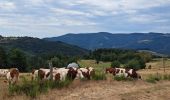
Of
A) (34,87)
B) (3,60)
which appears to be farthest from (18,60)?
(34,87)

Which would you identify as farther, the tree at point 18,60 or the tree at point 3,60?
the tree at point 18,60

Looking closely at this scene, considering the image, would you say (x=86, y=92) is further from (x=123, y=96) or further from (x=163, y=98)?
(x=163, y=98)

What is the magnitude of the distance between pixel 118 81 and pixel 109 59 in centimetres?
13343

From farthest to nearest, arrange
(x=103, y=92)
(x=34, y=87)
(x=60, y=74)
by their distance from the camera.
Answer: (x=60, y=74), (x=103, y=92), (x=34, y=87)

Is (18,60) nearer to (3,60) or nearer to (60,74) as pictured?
(3,60)

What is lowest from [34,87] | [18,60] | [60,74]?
[18,60]

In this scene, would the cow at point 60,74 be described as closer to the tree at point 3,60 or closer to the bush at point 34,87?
the bush at point 34,87

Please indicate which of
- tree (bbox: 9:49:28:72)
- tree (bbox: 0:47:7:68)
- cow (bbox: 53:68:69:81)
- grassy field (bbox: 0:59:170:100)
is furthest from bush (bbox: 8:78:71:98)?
tree (bbox: 9:49:28:72)

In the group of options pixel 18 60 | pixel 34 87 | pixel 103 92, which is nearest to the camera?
pixel 34 87

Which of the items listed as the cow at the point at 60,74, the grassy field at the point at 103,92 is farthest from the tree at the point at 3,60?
the grassy field at the point at 103,92

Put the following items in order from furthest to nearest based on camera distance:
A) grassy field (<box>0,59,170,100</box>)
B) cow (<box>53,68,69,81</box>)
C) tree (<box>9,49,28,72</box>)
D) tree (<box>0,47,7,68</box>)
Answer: tree (<box>9,49,28,72</box>)
tree (<box>0,47,7,68</box>)
cow (<box>53,68,69,81</box>)
grassy field (<box>0,59,170,100</box>)

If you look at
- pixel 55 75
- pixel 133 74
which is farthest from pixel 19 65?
pixel 55 75

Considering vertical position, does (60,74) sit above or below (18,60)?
above

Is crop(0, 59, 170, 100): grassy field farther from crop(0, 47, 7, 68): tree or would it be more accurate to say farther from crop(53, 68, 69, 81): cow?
crop(0, 47, 7, 68): tree
